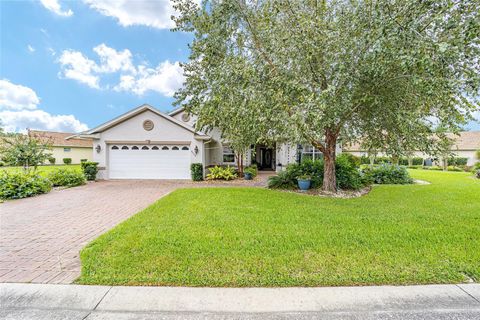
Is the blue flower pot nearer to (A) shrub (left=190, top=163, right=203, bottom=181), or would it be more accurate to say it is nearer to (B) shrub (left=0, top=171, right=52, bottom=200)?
(A) shrub (left=190, top=163, right=203, bottom=181)

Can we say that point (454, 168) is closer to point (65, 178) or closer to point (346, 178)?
point (346, 178)

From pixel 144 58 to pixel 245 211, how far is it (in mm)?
13360

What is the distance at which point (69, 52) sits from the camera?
12.7m

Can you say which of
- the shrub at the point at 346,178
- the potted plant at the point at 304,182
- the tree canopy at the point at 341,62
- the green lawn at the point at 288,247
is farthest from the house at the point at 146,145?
the green lawn at the point at 288,247

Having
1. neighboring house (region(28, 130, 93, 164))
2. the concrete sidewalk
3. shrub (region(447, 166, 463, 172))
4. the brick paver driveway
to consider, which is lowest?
the concrete sidewalk

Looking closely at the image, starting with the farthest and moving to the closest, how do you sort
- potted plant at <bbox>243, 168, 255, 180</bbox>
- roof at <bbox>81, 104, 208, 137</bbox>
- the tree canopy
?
potted plant at <bbox>243, 168, 255, 180</bbox>, roof at <bbox>81, 104, 208, 137</bbox>, the tree canopy

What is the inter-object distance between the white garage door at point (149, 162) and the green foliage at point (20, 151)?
148 inches

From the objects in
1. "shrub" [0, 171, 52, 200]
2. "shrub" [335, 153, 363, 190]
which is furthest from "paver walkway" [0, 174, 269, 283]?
"shrub" [335, 153, 363, 190]

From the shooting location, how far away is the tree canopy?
4.88 meters

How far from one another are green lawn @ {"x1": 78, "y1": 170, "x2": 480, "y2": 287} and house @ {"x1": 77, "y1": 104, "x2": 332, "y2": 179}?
26.7 ft

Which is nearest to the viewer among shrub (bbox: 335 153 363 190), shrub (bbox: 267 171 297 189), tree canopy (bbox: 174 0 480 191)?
tree canopy (bbox: 174 0 480 191)

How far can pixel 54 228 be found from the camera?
5387mm

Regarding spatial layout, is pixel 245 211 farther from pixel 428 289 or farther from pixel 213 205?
pixel 428 289

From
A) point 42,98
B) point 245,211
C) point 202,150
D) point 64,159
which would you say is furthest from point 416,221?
point 64,159
